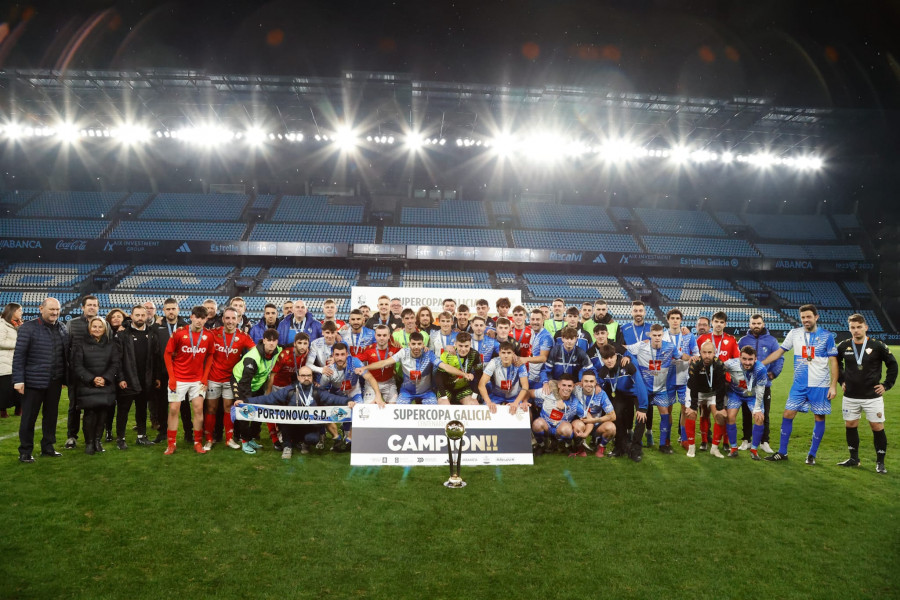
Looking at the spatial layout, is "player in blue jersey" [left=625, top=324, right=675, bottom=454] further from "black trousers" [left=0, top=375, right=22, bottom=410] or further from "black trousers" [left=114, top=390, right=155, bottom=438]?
"black trousers" [left=0, top=375, right=22, bottom=410]

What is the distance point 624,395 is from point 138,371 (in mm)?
7638

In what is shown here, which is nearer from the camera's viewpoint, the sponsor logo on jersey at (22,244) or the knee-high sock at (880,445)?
the knee-high sock at (880,445)

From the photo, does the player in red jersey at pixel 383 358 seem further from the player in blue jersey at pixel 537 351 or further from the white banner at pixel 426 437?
the player in blue jersey at pixel 537 351

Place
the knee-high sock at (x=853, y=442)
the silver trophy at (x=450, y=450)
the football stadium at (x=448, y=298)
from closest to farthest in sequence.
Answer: the football stadium at (x=448, y=298), the silver trophy at (x=450, y=450), the knee-high sock at (x=853, y=442)

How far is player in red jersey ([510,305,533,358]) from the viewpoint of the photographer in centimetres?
890

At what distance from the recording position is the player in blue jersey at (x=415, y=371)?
789 cm

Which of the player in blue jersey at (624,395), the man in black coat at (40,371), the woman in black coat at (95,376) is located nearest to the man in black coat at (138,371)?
the woman in black coat at (95,376)

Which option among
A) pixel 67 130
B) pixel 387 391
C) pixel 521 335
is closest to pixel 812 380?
pixel 521 335

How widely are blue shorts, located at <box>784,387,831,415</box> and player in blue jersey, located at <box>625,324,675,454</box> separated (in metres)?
1.72

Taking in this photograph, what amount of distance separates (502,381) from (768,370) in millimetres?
4530

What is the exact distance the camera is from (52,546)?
4.48 meters

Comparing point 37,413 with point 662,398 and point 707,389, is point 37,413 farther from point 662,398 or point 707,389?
point 707,389

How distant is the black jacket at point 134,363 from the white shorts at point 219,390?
0.99 meters

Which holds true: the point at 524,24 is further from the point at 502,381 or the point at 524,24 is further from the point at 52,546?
the point at 52,546
